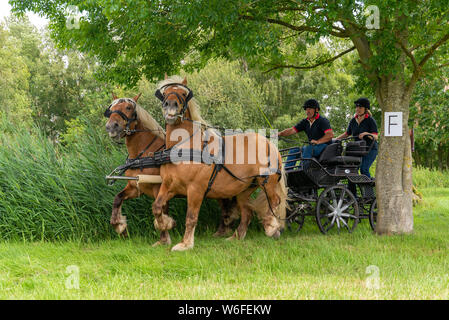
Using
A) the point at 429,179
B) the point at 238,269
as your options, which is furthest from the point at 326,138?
the point at 429,179

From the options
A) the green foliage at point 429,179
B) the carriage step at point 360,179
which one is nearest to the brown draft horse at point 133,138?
the carriage step at point 360,179

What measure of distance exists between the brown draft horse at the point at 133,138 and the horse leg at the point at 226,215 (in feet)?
3.94

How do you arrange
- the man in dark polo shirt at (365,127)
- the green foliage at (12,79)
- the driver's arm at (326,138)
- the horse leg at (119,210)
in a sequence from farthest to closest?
1. the green foliage at (12,79)
2. the man in dark polo shirt at (365,127)
3. the driver's arm at (326,138)
4. the horse leg at (119,210)

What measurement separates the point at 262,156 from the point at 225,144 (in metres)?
0.64

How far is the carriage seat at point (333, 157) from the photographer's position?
7465 millimetres

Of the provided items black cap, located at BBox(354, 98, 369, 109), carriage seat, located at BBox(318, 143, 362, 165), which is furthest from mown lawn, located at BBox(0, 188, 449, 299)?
black cap, located at BBox(354, 98, 369, 109)

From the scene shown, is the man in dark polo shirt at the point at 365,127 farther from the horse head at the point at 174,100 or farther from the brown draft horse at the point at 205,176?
the horse head at the point at 174,100

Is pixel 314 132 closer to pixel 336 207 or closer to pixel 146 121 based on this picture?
pixel 336 207

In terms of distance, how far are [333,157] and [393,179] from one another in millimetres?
1008

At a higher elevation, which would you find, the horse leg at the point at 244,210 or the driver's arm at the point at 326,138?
the driver's arm at the point at 326,138

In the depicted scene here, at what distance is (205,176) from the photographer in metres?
6.12

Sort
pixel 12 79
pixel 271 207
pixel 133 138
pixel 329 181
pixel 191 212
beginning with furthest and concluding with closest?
pixel 12 79
pixel 329 181
pixel 271 207
pixel 133 138
pixel 191 212

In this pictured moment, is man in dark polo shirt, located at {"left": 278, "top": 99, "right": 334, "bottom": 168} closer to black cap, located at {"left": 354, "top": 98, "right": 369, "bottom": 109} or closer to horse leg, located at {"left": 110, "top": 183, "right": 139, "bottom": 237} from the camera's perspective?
black cap, located at {"left": 354, "top": 98, "right": 369, "bottom": 109}

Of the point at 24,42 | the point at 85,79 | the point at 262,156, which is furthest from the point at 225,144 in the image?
the point at 24,42
